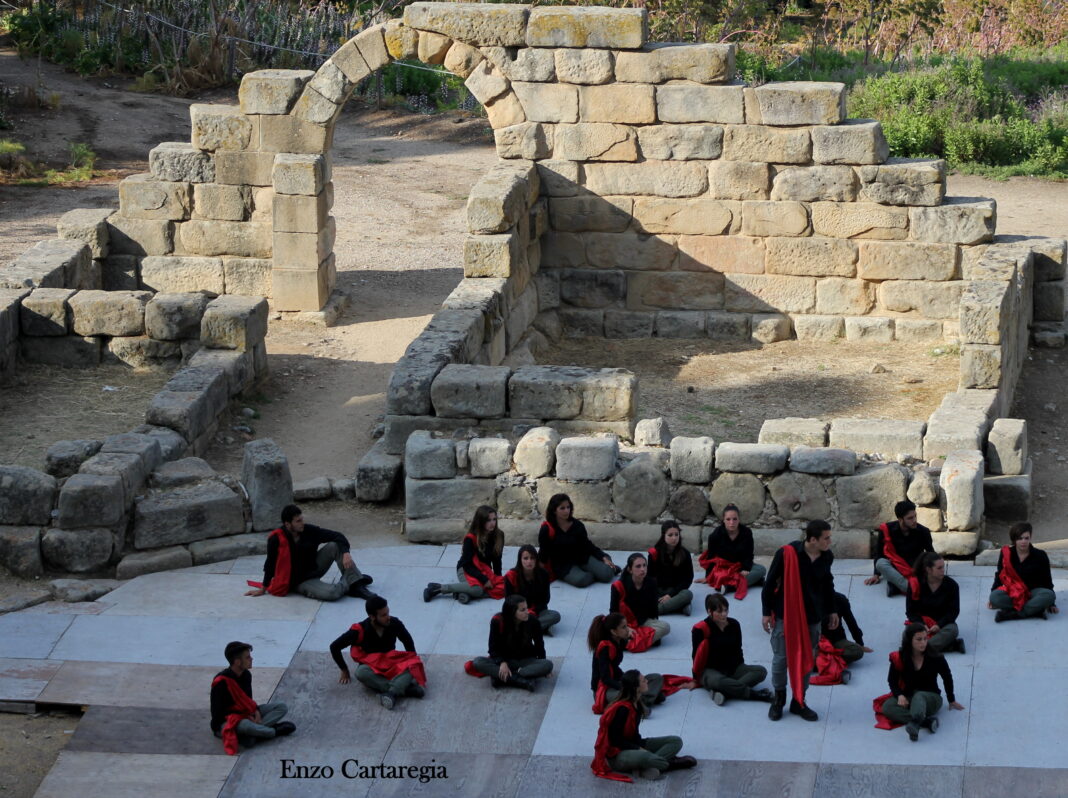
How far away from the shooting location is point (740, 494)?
36.8 ft

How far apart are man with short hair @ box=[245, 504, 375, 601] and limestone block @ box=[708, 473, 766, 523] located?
95.2 inches

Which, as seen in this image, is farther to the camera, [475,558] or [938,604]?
[475,558]

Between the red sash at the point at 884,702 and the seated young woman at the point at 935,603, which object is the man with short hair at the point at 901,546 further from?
the red sash at the point at 884,702

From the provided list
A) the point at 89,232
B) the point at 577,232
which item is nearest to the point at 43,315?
the point at 89,232

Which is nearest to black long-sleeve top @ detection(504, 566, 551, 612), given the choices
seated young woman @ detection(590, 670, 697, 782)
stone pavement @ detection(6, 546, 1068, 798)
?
stone pavement @ detection(6, 546, 1068, 798)

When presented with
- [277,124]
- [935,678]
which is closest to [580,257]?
[277,124]

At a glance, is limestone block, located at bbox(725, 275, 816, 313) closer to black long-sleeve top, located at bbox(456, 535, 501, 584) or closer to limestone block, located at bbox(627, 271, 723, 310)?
limestone block, located at bbox(627, 271, 723, 310)

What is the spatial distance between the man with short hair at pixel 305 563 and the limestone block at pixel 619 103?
670 centimetres

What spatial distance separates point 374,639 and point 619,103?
7.92 metres

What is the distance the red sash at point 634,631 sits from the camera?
32.5ft

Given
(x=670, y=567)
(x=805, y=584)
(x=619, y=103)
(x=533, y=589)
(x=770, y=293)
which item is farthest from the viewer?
(x=770, y=293)

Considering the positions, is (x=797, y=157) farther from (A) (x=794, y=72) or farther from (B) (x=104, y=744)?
(A) (x=794, y=72)

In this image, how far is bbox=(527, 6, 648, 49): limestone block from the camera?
51.7 feet

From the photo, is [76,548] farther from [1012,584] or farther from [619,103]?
[619,103]
